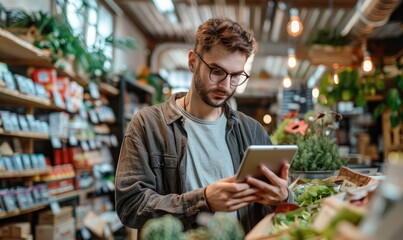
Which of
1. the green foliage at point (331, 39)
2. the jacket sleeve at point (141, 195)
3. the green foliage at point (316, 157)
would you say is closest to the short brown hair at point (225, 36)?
the jacket sleeve at point (141, 195)

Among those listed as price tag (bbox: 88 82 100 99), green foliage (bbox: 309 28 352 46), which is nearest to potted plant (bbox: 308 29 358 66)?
green foliage (bbox: 309 28 352 46)

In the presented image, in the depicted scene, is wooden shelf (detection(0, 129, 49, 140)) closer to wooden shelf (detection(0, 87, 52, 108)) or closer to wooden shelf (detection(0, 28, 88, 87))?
wooden shelf (detection(0, 87, 52, 108))

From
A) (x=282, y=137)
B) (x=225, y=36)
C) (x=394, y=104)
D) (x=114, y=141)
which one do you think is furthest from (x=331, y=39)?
(x=225, y=36)

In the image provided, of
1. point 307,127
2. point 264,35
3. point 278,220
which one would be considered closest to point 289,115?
point 307,127

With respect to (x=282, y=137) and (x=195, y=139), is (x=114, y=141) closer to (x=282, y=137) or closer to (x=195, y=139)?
(x=282, y=137)

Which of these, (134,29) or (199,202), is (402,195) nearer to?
(199,202)

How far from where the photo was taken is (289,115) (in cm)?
327

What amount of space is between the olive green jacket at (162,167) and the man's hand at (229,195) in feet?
0.17

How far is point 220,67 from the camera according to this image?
1696 mm

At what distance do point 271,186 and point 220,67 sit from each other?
587 mm

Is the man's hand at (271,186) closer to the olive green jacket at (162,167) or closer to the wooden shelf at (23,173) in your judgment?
the olive green jacket at (162,167)

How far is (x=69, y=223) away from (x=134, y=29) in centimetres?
562

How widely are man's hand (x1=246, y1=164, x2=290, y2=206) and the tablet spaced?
2cm

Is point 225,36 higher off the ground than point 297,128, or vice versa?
point 225,36
